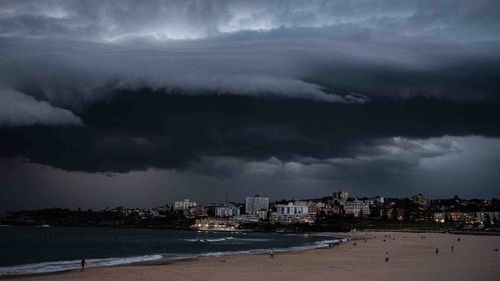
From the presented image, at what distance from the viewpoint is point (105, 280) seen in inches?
1490

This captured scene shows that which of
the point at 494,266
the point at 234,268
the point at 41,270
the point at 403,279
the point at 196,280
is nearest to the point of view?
the point at 403,279

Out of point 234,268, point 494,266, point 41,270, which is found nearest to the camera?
point 494,266

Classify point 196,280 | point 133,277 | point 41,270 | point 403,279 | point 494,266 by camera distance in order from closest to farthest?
point 403,279 < point 196,280 < point 133,277 < point 494,266 < point 41,270

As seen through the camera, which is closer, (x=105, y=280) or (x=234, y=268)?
(x=105, y=280)

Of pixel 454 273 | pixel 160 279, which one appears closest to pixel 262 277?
pixel 160 279

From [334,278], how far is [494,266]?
1542 cm

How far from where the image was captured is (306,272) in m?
41.8

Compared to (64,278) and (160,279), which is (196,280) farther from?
(64,278)

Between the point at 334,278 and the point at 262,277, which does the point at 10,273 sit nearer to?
the point at 262,277

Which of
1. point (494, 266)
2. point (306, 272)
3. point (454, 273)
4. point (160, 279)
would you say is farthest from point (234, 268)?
point (494, 266)

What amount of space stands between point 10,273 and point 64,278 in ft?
35.4

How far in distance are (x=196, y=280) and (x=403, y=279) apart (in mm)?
14045

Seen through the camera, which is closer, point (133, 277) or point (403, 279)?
point (403, 279)

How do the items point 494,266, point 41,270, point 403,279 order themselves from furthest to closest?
point 41,270
point 494,266
point 403,279
